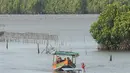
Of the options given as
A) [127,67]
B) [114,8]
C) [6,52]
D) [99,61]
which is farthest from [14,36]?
[127,67]

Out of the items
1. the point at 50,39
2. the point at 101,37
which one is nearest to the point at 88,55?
the point at 101,37

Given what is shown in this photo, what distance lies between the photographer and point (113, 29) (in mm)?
90625

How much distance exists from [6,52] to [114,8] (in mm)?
22203

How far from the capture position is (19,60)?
88.0 metres

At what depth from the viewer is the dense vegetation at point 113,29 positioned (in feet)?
296

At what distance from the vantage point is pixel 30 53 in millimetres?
98125

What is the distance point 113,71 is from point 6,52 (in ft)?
117

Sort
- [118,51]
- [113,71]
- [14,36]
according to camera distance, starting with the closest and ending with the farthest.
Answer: [113,71]
[118,51]
[14,36]

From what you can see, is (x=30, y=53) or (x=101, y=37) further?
(x=30, y=53)

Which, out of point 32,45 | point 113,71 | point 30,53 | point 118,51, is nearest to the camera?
point 113,71

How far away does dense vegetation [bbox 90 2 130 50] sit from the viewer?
3549 inches

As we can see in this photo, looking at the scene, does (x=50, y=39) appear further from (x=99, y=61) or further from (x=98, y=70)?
(x=98, y=70)

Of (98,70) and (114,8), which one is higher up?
(114,8)

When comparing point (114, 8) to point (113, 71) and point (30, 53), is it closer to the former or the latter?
point (30, 53)
